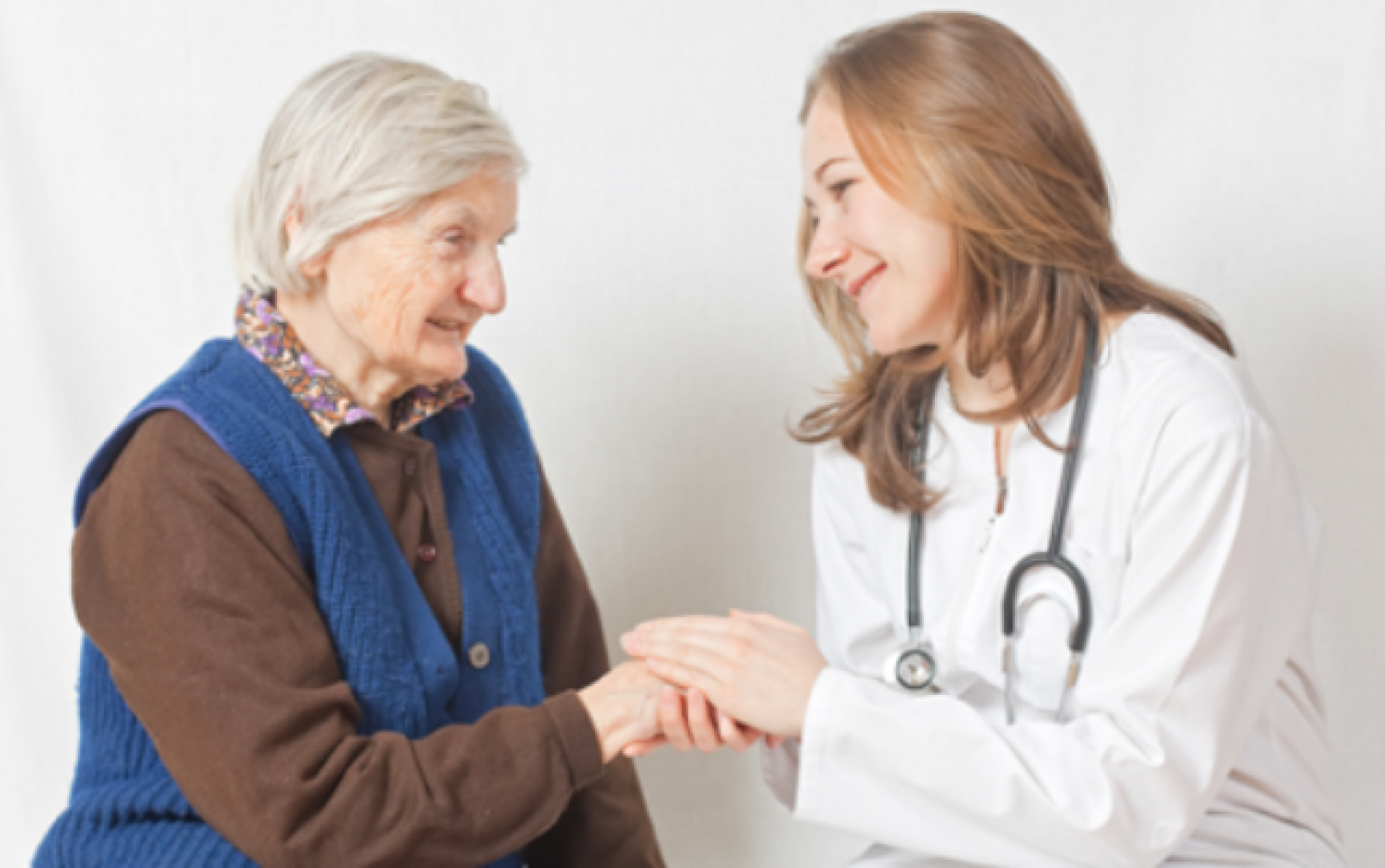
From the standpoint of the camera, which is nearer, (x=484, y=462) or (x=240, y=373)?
(x=240, y=373)

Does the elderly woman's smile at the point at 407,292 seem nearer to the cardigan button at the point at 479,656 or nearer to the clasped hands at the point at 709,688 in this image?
the cardigan button at the point at 479,656

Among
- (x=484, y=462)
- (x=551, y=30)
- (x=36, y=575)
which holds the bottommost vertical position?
(x=36, y=575)

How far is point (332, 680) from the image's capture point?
62.2 inches

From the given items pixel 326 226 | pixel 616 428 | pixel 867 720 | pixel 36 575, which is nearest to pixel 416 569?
pixel 326 226

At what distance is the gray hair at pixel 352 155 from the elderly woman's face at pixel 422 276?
23mm

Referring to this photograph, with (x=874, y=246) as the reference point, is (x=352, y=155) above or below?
above

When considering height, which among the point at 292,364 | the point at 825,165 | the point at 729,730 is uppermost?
the point at 825,165

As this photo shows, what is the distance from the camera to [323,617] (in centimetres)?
161

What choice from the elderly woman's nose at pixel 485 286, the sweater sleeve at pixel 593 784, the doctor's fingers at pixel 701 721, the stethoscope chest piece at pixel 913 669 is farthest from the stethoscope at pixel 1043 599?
the elderly woman's nose at pixel 485 286

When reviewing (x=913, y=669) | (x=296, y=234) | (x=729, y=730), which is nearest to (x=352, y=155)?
(x=296, y=234)

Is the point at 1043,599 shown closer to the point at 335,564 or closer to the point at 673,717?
the point at 673,717

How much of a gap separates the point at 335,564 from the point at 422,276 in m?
0.37

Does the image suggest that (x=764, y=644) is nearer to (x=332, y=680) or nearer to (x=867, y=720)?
(x=867, y=720)

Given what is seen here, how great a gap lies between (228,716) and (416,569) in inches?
13.5
